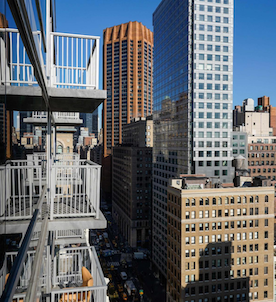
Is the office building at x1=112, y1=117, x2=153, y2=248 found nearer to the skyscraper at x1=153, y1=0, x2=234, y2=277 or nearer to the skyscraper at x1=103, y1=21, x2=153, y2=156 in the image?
the skyscraper at x1=153, y1=0, x2=234, y2=277

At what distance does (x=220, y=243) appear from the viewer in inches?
1715

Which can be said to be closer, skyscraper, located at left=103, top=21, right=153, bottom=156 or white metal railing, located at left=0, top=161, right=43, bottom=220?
white metal railing, located at left=0, top=161, right=43, bottom=220

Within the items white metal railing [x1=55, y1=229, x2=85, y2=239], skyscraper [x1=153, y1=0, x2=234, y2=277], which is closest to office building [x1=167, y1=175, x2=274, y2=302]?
skyscraper [x1=153, y1=0, x2=234, y2=277]

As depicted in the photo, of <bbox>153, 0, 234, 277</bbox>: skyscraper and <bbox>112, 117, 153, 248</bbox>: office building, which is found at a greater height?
<bbox>153, 0, 234, 277</bbox>: skyscraper

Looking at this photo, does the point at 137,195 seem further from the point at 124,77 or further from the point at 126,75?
the point at 126,75

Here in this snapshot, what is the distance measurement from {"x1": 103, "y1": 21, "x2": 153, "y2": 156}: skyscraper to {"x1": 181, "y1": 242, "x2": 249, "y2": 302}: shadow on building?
A: 89.0 m

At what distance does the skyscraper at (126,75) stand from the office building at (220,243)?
85829mm

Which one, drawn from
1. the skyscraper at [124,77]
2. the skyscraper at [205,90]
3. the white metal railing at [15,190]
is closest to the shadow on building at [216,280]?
the skyscraper at [205,90]

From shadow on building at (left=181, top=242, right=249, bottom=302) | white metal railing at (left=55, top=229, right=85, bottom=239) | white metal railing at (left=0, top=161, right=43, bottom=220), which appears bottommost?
shadow on building at (left=181, top=242, right=249, bottom=302)

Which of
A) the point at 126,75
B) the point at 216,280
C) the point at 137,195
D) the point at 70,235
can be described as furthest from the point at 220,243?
the point at 126,75

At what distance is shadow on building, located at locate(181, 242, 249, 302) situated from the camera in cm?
4228

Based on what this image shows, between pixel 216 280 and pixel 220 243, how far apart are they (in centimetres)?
512

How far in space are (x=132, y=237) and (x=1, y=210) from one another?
84.0 m

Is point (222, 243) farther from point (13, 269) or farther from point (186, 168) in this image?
point (13, 269)
